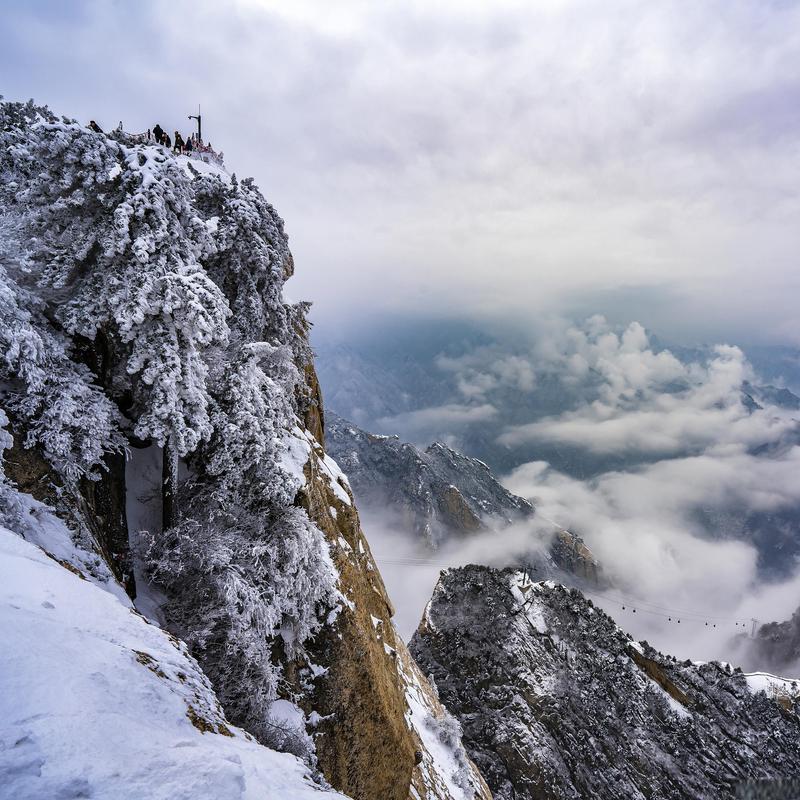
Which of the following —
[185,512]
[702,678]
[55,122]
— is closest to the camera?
[55,122]

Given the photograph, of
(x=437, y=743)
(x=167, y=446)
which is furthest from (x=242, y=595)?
(x=437, y=743)

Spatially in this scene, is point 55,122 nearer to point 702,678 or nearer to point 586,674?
point 586,674

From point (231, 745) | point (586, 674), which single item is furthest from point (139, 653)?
point (586, 674)

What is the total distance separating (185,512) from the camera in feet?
49.3

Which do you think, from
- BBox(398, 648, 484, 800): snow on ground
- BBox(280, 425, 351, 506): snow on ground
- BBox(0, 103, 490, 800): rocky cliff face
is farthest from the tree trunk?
BBox(398, 648, 484, 800): snow on ground

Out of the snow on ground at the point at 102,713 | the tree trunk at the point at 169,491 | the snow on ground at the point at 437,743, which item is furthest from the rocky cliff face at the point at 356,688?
the snow on ground at the point at 102,713

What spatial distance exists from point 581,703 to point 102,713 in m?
53.4

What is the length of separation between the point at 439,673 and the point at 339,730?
38.4 metres

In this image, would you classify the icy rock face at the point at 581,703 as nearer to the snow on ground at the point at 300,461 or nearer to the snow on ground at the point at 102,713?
the snow on ground at the point at 300,461

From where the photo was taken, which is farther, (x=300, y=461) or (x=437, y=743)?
(x=437, y=743)

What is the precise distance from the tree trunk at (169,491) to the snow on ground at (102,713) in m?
5.02

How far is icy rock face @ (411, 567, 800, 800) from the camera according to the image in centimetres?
4222

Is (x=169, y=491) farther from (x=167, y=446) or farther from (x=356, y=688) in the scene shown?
(x=356, y=688)

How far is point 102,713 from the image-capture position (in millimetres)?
6180
